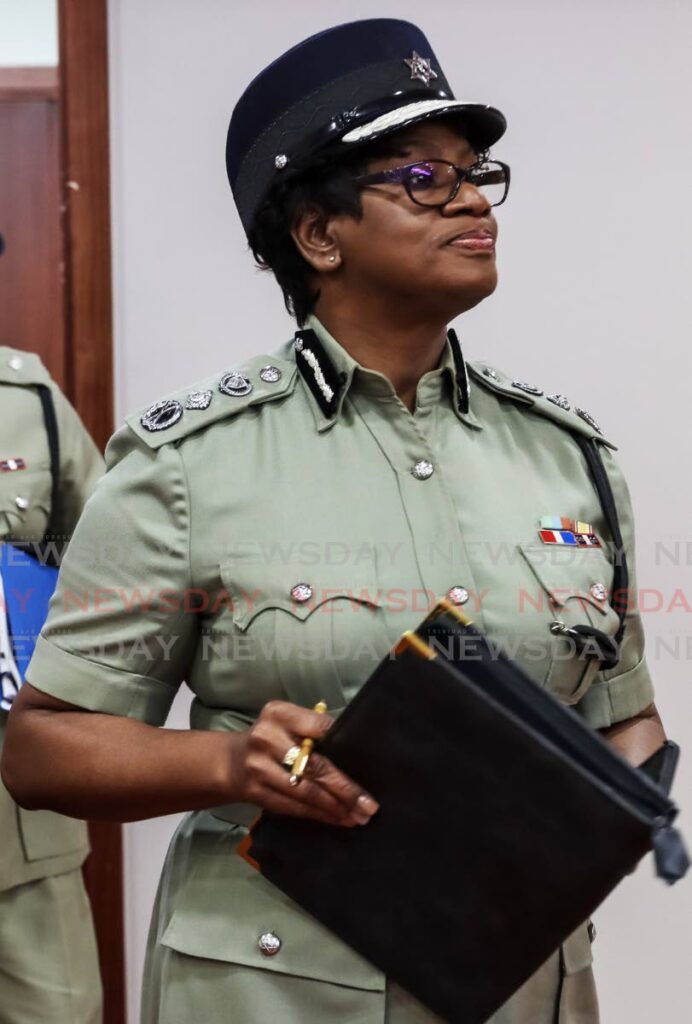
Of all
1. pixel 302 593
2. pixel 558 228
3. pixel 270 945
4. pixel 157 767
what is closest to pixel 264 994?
pixel 270 945

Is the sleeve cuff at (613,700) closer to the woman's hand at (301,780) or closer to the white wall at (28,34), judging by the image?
the woman's hand at (301,780)

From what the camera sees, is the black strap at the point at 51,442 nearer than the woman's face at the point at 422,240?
No

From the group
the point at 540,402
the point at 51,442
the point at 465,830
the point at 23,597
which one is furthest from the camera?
the point at 51,442

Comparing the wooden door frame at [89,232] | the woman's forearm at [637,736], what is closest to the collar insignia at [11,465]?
the wooden door frame at [89,232]

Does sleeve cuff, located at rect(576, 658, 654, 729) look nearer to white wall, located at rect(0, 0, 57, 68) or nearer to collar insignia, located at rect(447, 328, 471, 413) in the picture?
collar insignia, located at rect(447, 328, 471, 413)

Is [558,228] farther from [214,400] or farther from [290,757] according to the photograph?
[290,757]

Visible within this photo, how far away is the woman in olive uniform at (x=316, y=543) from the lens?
3.60 feet

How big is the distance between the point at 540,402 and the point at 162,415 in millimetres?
373

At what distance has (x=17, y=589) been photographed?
1.78 metres

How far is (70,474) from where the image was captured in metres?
2.03

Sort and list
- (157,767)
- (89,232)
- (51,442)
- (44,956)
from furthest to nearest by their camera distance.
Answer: (89,232) → (51,442) → (44,956) → (157,767)

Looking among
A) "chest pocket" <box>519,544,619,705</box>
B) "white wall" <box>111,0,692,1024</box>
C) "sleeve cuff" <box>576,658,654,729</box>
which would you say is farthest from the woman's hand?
"white wall" <box>111,0,692,1024</box>

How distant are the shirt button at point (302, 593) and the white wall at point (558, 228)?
1.07 metres

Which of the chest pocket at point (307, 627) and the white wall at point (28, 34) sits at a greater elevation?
the white wall at point (28, 34)
